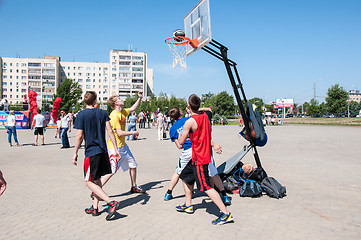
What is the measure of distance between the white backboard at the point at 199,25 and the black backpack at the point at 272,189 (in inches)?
126

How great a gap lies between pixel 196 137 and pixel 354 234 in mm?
2530

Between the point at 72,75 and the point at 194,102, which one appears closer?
the point at 194,102

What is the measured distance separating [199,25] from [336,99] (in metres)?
78.0

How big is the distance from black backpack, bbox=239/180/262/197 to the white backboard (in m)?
3.12

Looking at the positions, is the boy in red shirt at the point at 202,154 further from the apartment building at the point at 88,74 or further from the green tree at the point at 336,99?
the apartment building at the point at 88,74

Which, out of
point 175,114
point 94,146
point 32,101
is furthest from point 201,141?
point 32,101

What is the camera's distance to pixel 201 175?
14.5ft

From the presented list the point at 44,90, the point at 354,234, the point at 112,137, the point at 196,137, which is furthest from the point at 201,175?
the point at 44,90

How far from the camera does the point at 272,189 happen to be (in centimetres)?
570

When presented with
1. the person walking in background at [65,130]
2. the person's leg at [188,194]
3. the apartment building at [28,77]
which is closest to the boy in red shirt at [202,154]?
the person's leg at [188,194]

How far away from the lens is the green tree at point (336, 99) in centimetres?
7344

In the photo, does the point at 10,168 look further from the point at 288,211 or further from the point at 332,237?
the point at 332,237

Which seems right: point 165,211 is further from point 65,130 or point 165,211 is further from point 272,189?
point 65,130

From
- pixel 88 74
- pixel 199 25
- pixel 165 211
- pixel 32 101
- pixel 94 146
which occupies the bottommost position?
pixel 165 211
